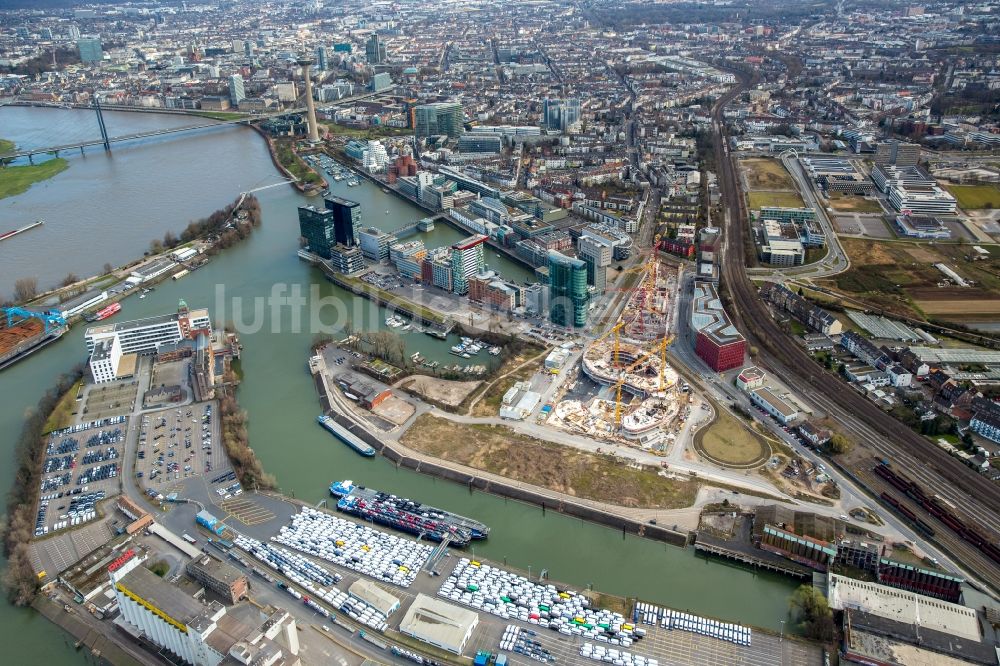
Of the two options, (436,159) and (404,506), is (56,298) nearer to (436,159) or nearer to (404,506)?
(404,506)

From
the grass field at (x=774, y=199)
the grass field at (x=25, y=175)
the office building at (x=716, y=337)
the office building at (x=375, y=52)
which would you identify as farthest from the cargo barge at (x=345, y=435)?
the office building at (x=375, y=52)

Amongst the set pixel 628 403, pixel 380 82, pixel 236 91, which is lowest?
pixel 628 403

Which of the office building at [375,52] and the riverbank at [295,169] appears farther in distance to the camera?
the office building at [375,52]

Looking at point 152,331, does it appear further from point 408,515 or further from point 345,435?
point 408,515

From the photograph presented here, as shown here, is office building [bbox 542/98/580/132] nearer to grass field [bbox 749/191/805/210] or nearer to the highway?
grass field [bbox 749/191/805/210]

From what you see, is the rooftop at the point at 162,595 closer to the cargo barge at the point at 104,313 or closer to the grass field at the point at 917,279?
the cargo barge at the point at 104,313

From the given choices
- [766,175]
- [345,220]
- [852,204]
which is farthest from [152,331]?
[766,175]

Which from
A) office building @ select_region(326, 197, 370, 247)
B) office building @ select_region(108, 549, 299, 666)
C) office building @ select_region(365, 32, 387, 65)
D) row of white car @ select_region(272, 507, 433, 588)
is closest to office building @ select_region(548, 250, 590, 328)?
office building @ select_region(326, 197, 370, 247)
